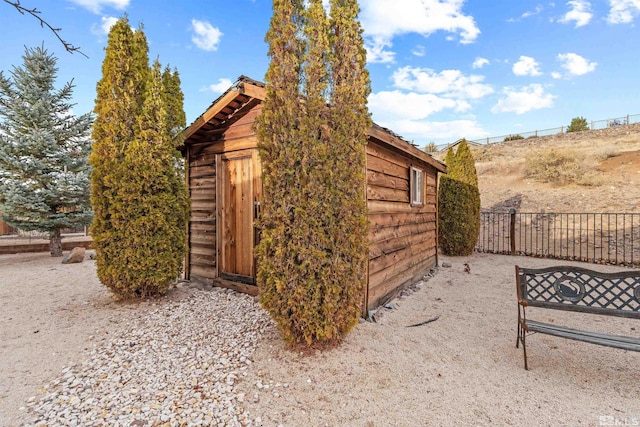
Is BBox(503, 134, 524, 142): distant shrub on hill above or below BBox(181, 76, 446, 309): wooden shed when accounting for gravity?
above

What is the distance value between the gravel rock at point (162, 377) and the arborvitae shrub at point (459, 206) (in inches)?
299

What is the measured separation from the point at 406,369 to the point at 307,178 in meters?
2.12

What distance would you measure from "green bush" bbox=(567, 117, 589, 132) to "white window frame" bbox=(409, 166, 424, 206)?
86.9 feet

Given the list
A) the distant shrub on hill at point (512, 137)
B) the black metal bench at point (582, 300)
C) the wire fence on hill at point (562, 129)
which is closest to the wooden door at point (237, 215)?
the black metal bench at point (582, 300)

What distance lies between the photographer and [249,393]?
96.3 inches

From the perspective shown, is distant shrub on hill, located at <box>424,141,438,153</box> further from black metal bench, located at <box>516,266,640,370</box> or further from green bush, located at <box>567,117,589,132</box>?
black metal bench, located at <box>516,266,640,370</box>

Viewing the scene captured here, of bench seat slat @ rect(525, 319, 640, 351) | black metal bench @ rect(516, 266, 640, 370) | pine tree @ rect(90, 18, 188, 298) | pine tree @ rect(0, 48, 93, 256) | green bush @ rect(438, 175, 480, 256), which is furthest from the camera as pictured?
green bush @ rect(438, 175, 480, 256)

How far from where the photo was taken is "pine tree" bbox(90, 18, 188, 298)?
14.2ft

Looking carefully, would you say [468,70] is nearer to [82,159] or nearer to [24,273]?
[82,159]

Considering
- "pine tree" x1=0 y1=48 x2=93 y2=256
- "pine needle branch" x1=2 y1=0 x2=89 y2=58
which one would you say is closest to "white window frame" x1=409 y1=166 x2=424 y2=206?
"pine needle branch" x1=2 y1=0 x2=89 y2=58

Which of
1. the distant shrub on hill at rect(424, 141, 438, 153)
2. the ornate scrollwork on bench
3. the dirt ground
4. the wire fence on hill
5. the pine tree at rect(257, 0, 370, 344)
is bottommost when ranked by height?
the dirt ground

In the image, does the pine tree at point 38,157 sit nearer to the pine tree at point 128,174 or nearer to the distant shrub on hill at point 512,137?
the pine tree at point 128,174

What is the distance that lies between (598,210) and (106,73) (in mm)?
17434

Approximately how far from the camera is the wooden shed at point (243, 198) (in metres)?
4.61
